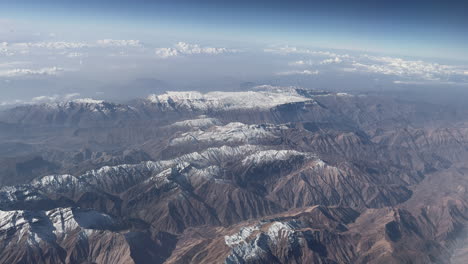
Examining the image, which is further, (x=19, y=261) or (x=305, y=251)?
(x=305, y=251)

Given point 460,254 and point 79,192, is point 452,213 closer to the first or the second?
point 460,254

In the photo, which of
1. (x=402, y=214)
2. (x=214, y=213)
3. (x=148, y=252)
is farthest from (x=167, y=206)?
(x=402, y=214)

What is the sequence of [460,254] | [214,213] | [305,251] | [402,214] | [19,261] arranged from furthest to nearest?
[214,213] → [402,214] → [460,254] → [305,251] → [19,261]

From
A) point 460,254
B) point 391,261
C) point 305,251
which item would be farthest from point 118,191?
point 460,254

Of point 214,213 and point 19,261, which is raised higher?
point 19,261

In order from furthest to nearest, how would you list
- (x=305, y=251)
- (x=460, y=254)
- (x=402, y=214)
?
(x=402, y=214) < (x=460, y=254) < (x=305, y=251)

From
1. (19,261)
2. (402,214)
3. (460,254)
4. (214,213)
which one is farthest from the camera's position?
(214,213)

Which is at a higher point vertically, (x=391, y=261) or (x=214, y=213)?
(x=391, y=261)

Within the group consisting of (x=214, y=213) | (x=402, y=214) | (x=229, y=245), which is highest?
(x=229, y=245)

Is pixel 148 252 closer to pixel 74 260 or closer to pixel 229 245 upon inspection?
pixel 74 260
